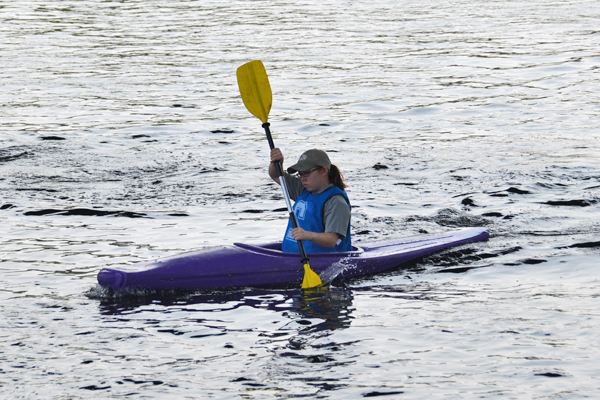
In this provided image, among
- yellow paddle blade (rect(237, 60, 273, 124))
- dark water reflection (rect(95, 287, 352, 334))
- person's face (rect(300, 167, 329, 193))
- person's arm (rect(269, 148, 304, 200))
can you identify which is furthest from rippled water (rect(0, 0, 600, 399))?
yellow paddle blade (rect(237, 60, 273, 124))

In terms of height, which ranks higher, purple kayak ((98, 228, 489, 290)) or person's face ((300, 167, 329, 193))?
person's face ((300, 167, 329, 193))

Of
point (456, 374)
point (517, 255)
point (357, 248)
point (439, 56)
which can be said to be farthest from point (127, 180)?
point (439, 56)

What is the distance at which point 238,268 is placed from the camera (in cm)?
576

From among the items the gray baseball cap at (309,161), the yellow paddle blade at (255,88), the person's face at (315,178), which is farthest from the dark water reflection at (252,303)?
the yellow paddle blade at (255,88)

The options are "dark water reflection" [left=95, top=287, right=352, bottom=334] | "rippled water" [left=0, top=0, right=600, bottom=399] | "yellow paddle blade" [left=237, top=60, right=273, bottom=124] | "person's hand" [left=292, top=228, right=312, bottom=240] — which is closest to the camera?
"rippled water" [left=0, top=0, right=600, bottom=399]

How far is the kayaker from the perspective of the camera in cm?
568

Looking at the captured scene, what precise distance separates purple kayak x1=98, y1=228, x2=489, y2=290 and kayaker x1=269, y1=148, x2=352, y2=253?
0.50 feet

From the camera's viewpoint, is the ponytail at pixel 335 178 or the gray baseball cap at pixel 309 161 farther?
the ponytail at pixel 335 178

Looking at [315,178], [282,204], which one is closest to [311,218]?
[315,178]

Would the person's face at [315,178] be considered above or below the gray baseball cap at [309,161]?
below

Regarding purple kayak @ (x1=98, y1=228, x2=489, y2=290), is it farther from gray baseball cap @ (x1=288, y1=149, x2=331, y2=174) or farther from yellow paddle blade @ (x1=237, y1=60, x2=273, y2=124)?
yellow paddle blade @ (x1=237, y1=60, x2=273, y2=124)

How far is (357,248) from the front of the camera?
6234mm

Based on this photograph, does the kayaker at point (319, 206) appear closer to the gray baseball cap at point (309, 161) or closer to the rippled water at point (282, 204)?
the gray baseball cap at point (309, 161)

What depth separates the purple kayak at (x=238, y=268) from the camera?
5500 mm
